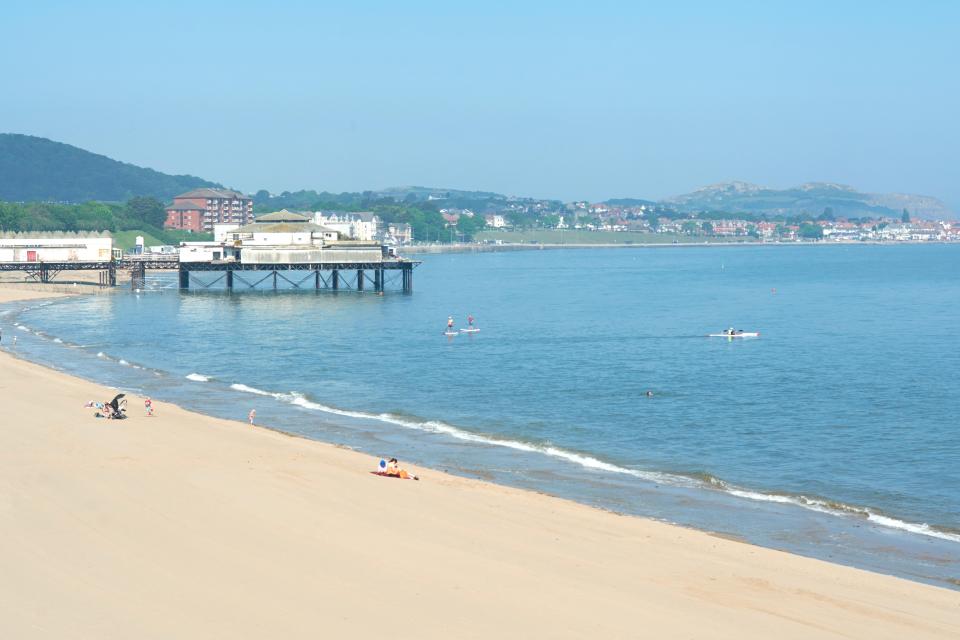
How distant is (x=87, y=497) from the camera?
19.8 metres

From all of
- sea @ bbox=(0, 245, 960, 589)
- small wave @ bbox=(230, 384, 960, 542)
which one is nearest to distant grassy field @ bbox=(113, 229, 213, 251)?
sea @ bbox=(0, 245, 960, 589)

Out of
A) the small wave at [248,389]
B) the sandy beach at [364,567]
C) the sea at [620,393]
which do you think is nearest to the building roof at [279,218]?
the sea at [620,393]

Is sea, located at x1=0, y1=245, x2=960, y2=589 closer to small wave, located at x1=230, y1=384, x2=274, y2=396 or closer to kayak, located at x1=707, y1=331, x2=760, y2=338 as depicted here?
small wave, located at x1=230, y1=384, x2=274, y2=396

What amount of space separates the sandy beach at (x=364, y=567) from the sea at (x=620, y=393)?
2314mm

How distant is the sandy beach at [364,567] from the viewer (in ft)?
46.3

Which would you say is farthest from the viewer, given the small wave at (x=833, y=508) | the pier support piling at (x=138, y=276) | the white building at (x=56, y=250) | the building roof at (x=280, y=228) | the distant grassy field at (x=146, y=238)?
the distant grassy field at (x=146, y=238)

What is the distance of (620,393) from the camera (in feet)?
131

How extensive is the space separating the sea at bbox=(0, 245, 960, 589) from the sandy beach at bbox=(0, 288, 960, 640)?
7.59ft

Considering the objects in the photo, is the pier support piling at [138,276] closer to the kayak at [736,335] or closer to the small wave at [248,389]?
the kayak at [736,335]

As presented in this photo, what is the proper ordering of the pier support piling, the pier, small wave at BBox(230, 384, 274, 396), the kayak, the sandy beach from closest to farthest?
the sandy beach → small wave at BBox(230, 384, 274, 396) → the kayak → the pier → the pier support piling

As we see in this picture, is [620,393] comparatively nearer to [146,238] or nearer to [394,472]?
[394,472]

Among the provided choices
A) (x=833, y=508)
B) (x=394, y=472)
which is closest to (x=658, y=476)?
(x=833, y=508)

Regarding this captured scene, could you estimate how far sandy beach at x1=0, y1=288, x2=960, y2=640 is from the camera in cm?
1412

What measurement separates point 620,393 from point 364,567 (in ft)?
79.8
